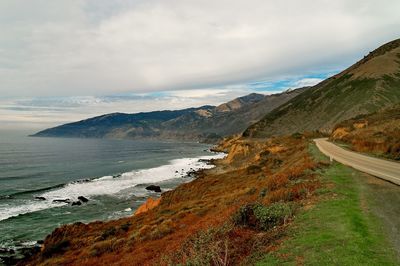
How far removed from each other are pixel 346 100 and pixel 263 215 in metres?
148

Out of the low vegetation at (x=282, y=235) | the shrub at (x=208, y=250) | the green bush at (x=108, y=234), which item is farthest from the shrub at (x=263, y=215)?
the green bush at (x=108, y=234)

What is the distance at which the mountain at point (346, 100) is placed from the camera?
13191 centimetres

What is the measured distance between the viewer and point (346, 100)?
146 metres

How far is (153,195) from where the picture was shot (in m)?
62.1

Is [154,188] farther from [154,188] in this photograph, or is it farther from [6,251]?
[6,251]

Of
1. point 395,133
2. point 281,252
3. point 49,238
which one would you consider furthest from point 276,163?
point 281,252

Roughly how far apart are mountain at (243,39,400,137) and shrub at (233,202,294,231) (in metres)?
122

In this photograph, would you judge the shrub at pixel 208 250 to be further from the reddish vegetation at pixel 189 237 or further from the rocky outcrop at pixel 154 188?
the rocky outcrop at pixel 154 188

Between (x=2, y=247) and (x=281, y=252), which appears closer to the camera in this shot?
(x=281, y=252)

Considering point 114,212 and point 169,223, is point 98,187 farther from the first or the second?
point 169,223

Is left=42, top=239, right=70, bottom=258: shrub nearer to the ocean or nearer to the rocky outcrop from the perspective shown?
the ocean

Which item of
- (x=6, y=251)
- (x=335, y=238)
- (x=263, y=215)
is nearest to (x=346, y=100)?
(x=6, y=251)

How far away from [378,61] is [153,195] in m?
152

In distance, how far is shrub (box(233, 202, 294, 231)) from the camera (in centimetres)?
1352
